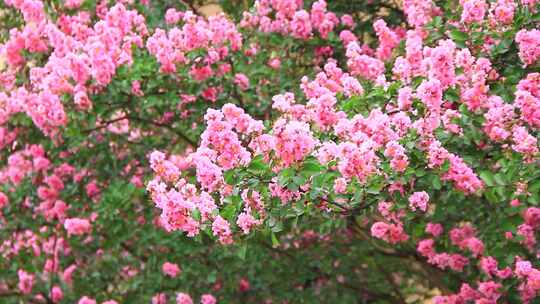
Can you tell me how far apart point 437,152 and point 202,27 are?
2.01m

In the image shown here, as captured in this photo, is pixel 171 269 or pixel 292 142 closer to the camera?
pixel 292 142

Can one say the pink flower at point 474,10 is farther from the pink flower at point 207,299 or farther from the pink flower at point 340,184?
the pink flower at point 207,299

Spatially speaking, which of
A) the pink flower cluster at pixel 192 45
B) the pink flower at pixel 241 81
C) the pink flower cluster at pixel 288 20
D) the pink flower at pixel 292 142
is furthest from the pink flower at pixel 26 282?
the pink flower at pixel 292 142

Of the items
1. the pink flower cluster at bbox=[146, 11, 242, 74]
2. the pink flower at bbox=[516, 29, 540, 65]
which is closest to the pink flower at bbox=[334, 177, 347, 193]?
the pink flower at bbox=[516, 29, 540, 65]

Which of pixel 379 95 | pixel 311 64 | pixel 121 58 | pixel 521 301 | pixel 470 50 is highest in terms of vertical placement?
pixel 311 64

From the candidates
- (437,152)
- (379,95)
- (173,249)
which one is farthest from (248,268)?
(437,152)

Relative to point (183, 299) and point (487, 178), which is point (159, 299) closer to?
point (183, 299)

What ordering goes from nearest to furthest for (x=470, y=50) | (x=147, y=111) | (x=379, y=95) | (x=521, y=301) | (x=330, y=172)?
(x=330, y=172), (x=379, y=95), (x=470, y=50), (x=521, y=301), (x=147, y=111)

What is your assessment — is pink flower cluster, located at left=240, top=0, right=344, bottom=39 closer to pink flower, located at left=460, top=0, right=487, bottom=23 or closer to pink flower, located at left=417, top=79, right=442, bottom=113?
pink flower, located at left=460, top=0, right=487, bottom=23

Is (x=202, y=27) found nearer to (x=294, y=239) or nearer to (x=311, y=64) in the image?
(x=311, y=64)

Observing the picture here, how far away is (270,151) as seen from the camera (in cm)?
286

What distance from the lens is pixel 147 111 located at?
5.12m

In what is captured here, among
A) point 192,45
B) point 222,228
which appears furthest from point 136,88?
point 222,228

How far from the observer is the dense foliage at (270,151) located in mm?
2963
